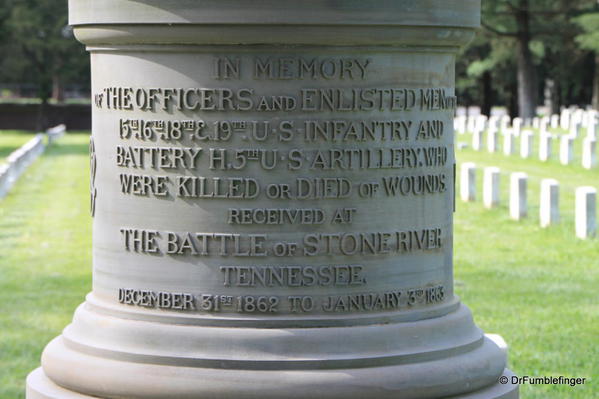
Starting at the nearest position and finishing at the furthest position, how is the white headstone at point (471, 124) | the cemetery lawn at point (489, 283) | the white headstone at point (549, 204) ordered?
the cemetery lawn at point (489, 283), the white headstone at point (549, 204), the white headstone at point (471, 124)

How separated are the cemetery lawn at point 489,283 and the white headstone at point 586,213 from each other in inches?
9.4

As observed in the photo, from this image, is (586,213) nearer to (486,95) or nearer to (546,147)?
(546,147)

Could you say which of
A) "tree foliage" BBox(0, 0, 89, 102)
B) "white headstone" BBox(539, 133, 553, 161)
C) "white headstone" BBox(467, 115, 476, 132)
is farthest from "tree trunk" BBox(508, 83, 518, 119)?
"white headstone" BBox(539, 133, 553, 161)

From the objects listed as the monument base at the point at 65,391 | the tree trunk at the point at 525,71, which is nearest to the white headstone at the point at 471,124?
the tree trunk at the point at 525,71

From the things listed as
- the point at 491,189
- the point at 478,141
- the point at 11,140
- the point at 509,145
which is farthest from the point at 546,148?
the point at 11,140

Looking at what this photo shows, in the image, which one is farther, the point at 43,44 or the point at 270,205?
the point at 43,44

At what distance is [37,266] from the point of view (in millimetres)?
14852

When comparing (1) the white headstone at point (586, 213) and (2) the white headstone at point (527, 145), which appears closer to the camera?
(1) the white headstone at point (586, 213)

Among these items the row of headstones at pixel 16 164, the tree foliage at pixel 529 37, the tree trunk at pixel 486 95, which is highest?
the tree foliage at pixel 529 37

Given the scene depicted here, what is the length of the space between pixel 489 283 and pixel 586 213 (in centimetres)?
359

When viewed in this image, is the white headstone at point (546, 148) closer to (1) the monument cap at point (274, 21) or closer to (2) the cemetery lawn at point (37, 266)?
(2) the cemetery lawn at point (37, 266)

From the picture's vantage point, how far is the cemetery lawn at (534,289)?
31.6ft

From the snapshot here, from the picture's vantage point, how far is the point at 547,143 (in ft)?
99.5

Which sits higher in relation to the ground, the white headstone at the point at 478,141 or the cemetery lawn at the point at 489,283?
the white headstone at the point at 478,141
